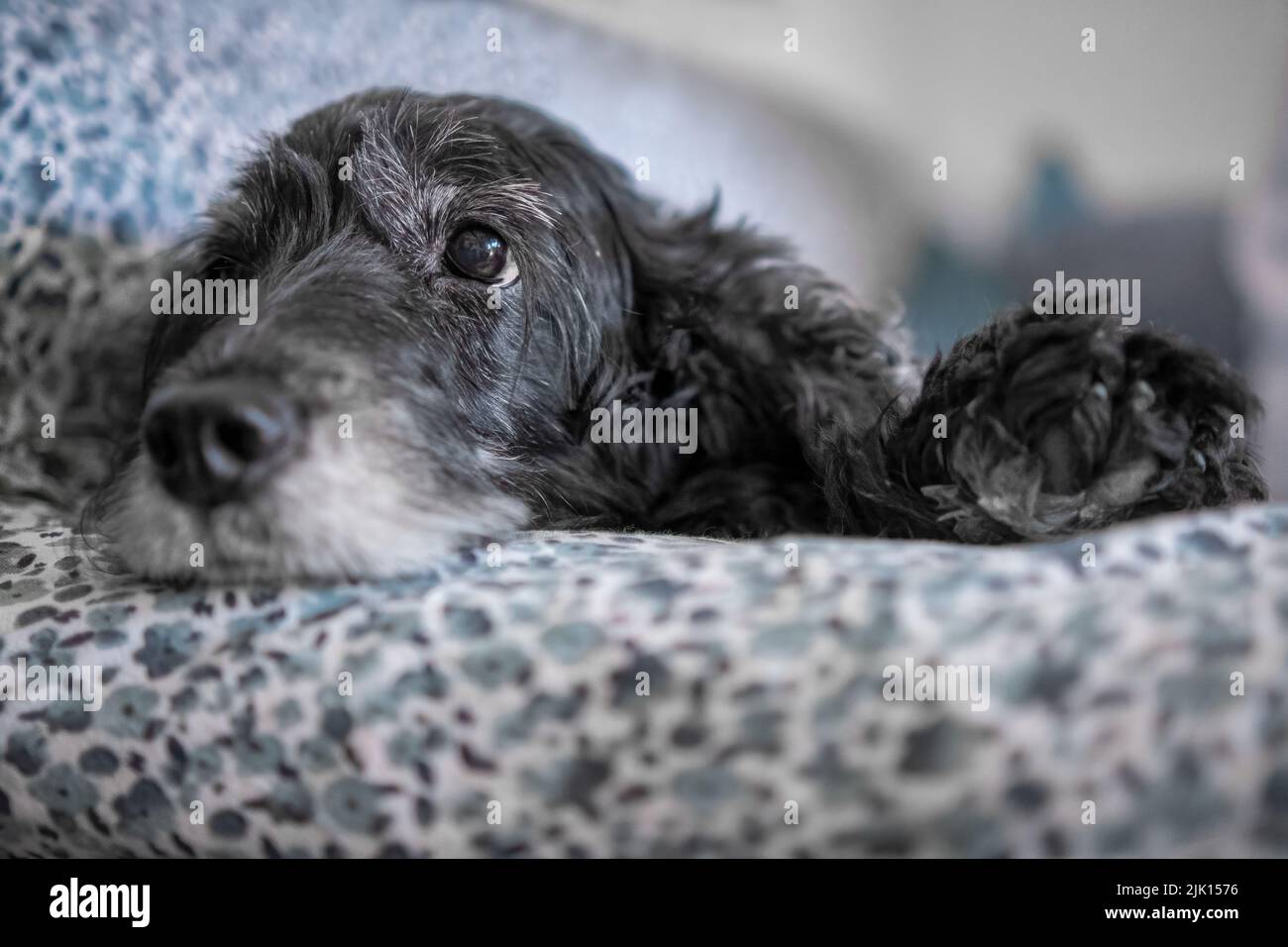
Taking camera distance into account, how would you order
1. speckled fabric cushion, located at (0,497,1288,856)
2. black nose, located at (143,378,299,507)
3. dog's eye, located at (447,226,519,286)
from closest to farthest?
speckled fabric cushion, located at (0,497,1288,856) < black nose, located at (143,378,299,507) < dog's eye, located at (447,226,519,286)

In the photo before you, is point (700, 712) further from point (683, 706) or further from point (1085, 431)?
point (1085, 431)

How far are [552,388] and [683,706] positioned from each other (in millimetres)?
856

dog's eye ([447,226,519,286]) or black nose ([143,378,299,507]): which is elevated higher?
dog's eye ([447,226,519,286])

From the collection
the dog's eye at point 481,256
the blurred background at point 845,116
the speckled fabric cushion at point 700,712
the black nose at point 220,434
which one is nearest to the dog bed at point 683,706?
the speckled fabric cushion at point 700,712

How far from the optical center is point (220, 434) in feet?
4.04

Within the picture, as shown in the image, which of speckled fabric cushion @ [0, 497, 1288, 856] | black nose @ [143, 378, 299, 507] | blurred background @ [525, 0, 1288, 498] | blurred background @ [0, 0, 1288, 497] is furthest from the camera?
blurred background @ [525, 0, 1288, 498]

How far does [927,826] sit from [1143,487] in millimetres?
605

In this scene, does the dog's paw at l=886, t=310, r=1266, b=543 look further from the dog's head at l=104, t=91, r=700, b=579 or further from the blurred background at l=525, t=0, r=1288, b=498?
the blurred background at l=525, t=0, r=1288, b=498

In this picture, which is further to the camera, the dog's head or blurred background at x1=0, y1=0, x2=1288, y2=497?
blurred background at x1=0, y1=0, x2=1288, y2=497

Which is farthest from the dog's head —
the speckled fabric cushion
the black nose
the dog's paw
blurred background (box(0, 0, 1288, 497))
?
the dog's paw

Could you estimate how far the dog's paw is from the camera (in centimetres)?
127

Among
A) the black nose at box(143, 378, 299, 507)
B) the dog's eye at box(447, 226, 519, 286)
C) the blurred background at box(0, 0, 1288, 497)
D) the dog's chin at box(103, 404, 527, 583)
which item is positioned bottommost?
the dog's chin at box(103, 404, 527, 583)

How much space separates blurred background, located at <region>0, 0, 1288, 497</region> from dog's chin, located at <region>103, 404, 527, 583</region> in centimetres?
88
